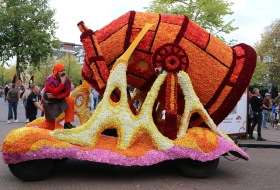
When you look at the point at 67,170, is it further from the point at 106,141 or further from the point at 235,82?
the point at 235,82

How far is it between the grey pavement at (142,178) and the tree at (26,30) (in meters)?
28.6

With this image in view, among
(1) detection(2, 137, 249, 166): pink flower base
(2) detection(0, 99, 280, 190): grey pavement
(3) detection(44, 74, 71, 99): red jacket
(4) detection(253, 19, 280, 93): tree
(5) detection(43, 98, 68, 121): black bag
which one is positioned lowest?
(2) detection(0, 99, 280, 190): grey pavement

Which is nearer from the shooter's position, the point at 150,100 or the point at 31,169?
the point at 31,169

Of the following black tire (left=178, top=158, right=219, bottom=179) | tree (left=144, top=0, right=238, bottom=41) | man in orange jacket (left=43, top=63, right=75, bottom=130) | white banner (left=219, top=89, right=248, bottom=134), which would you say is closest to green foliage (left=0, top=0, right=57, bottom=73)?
tree (left=144, top=0, right=238, bottom=41)

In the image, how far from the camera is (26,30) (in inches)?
1389

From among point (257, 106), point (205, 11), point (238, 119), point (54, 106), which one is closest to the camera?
point (54, 106)

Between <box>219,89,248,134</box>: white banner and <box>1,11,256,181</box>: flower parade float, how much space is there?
5.76 meters

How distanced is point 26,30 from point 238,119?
25.9 metres

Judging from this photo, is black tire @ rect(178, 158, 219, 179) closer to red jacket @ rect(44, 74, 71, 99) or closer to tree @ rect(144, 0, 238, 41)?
red jacket @ rect(44, 74, 71, 99)

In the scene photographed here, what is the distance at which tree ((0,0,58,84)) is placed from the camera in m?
35.1

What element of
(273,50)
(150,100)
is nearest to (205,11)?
(273,50)

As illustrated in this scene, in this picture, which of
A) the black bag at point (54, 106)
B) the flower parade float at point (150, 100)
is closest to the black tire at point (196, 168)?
the flower parade float at point (150, 100)

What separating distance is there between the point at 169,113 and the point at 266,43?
101 feet

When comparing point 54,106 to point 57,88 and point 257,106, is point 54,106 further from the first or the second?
point 257,106
